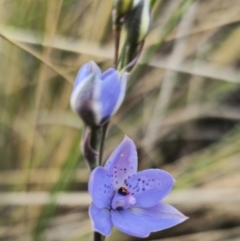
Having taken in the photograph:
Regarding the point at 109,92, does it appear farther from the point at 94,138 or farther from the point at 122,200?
the point at 122,200

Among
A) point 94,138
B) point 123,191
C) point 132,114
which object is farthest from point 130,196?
point 132,114

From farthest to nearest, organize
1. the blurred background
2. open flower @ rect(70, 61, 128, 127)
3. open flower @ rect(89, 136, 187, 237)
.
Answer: the blurred background, open flower @ rect(89, 136, 187, 237), open flower @ rect(70, 61, 128, 127)

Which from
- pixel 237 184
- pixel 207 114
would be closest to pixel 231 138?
pixel 237 184

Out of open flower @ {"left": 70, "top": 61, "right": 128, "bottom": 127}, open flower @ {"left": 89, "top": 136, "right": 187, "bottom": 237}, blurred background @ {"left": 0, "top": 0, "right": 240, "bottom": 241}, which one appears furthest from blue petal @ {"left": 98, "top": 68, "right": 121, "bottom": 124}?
blurred background @ {"left": 0, "top": 0, "right": 240, "bottom": 241}

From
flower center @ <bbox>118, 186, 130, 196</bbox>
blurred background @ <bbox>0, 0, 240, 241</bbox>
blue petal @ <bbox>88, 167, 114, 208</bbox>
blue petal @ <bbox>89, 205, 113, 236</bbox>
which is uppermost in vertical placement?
blurred background @ <bbox>0, 0, 240, 241</bbox>

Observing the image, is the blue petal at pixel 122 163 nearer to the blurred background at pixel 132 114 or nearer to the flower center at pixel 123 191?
the flower center at pixel 123 191

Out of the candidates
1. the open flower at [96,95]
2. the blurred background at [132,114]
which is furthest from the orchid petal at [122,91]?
the blurred background at [132,114]

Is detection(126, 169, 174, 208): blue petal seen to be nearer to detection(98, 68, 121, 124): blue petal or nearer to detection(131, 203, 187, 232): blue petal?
detection(131, 203, 187, 232): blue petal
